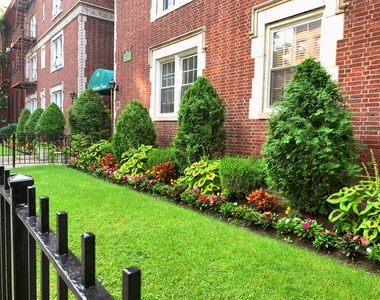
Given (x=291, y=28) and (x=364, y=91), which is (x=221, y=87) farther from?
(x=364, y=91)

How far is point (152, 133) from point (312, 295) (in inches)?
283

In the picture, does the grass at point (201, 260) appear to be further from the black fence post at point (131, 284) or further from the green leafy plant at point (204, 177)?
the black fence post at point (131, 284)

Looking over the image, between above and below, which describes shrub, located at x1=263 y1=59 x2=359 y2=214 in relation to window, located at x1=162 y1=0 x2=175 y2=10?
below

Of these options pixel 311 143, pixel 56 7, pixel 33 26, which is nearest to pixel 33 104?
pixel 33 26

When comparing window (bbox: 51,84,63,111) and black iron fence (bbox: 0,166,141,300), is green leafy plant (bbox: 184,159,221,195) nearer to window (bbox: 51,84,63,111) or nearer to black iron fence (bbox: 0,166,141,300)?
black iron fence (bbox: 0,166,141,300)

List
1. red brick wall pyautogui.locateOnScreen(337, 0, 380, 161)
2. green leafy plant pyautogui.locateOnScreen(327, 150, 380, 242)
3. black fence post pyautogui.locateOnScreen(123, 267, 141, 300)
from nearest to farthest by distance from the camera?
black fence post pyautogui.locateOnScreen(123, 267, 141, 300) < green leafy plant pyautogui.locateOnScreen(327, 150, 380, 242) < red brick wall pyautogui.locateOnScreen(337, 0, 380, 161)

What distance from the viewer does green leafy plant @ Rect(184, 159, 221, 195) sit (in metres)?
5.84

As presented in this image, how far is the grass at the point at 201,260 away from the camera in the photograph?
2.59 meters

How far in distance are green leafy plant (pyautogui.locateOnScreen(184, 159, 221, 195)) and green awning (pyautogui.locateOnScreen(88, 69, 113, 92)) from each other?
837 centimetres

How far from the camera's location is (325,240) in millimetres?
3535

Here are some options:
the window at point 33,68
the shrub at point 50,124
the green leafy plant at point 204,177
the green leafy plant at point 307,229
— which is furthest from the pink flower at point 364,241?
the window at point 33,68

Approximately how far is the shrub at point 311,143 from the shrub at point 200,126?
217cm

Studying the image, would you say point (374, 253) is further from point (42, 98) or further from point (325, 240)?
point (42, 98)

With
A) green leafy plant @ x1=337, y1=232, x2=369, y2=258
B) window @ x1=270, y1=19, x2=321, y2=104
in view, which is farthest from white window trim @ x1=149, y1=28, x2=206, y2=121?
green leafy plant @ x1=337, y1=232, x2=369, y2=258
